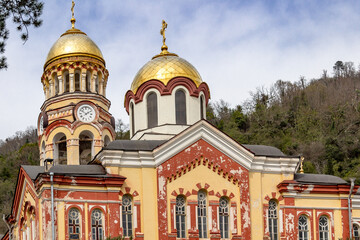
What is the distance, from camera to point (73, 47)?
3444 cm

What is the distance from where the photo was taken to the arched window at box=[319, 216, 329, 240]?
2800cm

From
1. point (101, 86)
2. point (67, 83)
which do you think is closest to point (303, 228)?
point (101, 86)

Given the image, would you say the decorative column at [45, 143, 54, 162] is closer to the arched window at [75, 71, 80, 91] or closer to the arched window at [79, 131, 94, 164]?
the arched window at [79, 131, 94, 164]

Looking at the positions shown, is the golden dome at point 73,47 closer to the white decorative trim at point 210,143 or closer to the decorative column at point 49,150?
the decorative column at point 49,150

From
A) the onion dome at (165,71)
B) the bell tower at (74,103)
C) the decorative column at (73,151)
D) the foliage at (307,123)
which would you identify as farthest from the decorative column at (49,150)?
the foliage at (307,123)

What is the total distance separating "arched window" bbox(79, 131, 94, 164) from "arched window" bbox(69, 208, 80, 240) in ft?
26.0

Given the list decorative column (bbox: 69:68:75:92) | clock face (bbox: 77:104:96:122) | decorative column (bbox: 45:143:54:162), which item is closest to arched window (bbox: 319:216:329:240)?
clock face (bbox: 77:104:96:122)

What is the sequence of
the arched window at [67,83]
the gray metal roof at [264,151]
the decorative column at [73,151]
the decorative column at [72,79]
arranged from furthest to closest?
1. the arched window at [67,83]
2. the decorative column at [72,79]
3. the decorative column at [73,151]
4. the gray metal roof at [264,151]

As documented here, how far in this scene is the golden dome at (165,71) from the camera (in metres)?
30.0

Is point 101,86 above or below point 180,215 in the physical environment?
above

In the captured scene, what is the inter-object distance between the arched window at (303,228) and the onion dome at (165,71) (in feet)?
22.1

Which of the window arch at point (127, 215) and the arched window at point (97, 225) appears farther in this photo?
the window arch at point (127, 215)

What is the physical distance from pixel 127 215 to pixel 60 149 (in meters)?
8.43

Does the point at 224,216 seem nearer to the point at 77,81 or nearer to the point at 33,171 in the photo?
the point at 33,171
